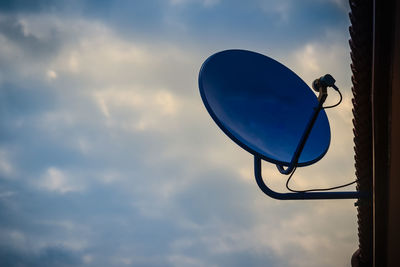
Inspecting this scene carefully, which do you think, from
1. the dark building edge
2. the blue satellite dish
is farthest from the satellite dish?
the dark building edge

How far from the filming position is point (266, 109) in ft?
16.3

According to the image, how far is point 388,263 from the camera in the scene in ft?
16.5

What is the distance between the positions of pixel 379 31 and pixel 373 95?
2.34ft

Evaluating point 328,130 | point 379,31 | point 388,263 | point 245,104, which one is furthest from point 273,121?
point 388,263

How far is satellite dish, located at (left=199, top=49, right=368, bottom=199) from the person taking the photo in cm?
404

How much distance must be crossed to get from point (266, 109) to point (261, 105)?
0.09 m

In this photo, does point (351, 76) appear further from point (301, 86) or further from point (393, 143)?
point (393, 143)

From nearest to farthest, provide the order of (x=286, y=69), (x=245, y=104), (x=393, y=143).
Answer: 1. (x=393, y=143)
2. (x=245, y=104)
3. (x=286, y=69)

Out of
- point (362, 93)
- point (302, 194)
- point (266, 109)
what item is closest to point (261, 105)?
point (266, 109)

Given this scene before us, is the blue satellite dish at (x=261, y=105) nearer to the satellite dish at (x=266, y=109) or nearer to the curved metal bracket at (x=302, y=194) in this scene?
the satellite dish at (x=266, y=109)

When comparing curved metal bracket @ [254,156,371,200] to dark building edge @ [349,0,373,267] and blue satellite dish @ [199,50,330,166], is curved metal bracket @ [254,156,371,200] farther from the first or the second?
dark building edge @ [349,0,373,267]

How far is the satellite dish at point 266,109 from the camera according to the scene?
13.2 ft

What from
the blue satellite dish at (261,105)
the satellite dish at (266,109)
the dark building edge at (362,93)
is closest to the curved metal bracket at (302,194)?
the satellite dish at (266,109)

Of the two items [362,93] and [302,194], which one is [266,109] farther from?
[302,194]
